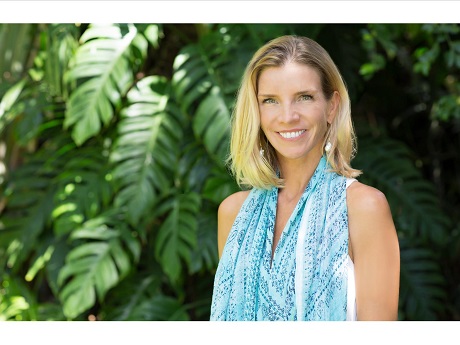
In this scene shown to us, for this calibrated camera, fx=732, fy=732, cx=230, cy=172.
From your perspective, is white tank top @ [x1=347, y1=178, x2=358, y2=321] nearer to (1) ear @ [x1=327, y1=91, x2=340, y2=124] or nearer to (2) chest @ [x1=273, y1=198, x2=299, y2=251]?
(2) chest @ [x1=273, y1=198, x2=299, y2=251]

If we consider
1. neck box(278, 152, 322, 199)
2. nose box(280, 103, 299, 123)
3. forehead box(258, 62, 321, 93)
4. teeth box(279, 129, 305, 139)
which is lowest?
neck box(278, 152, 322, 199)

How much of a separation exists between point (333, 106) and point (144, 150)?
2389 millimetres

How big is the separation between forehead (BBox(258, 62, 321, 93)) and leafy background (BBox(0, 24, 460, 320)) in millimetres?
1914

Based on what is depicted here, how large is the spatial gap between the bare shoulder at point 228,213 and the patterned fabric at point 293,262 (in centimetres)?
12

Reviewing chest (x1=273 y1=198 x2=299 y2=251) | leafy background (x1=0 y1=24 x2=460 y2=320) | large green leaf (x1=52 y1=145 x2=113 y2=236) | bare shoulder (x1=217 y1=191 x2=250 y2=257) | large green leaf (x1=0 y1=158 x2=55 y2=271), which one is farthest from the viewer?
large green leaf (x1=0 y1=158 x2=55 y2=271)

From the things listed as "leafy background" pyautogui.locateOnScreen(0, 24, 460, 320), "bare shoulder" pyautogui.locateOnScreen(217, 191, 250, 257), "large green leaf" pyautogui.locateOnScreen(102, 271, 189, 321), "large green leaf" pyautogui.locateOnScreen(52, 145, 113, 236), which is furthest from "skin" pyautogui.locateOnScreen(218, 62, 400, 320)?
"large green leaf" pyautogui.locateOnScreen(52, 145, 113, 236)

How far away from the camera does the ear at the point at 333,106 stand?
1.76 metres

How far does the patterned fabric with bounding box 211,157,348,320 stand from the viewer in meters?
1.60

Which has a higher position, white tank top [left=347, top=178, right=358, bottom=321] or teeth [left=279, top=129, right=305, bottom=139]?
teeth [left=279, top=129, right=305, bottom=139]

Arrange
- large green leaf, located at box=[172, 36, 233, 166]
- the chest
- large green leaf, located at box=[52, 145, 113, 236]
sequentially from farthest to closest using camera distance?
large green leaf, located at box=[52, 145, 113, 236]
large green leaf, located at box=[172, 36, 233, 166]
the chest

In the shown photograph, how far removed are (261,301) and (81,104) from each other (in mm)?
2539

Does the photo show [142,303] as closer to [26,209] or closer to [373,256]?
[26,209]

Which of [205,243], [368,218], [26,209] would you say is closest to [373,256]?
[368,218]

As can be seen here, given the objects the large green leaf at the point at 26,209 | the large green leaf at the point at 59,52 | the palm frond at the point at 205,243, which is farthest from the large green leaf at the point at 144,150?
the large green leaf at the point at 26,209
